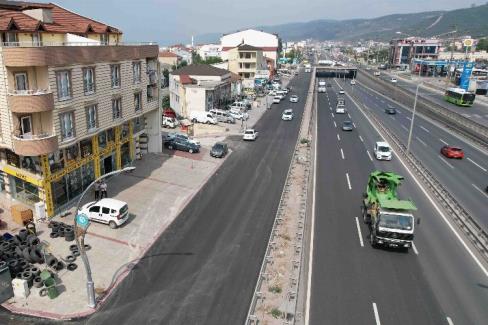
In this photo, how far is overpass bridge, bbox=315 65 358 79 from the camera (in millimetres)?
180663

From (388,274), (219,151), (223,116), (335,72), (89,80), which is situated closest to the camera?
(388,274)

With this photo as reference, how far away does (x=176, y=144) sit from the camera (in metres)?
51.1

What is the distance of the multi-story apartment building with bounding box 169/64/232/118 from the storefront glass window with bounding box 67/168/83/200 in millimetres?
40245

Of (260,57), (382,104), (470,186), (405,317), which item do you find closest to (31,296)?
(405,317)

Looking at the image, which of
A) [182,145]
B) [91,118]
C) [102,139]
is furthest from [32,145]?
[182,145]

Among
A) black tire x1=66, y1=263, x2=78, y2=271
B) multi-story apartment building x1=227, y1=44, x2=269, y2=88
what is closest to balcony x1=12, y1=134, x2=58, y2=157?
black tire x1=66, y1=263, x2=78, y2=271

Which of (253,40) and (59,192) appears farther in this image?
(253,40)

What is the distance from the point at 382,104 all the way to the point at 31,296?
96594 mm

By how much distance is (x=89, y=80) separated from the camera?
3316cm

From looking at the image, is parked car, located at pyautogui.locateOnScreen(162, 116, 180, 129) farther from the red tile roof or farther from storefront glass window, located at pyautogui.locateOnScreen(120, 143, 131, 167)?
the red tile roof

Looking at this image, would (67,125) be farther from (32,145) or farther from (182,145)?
(182,145)

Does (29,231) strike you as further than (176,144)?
No

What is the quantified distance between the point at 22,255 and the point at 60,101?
11472mm

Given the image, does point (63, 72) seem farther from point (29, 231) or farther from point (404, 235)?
point (404, 235)
